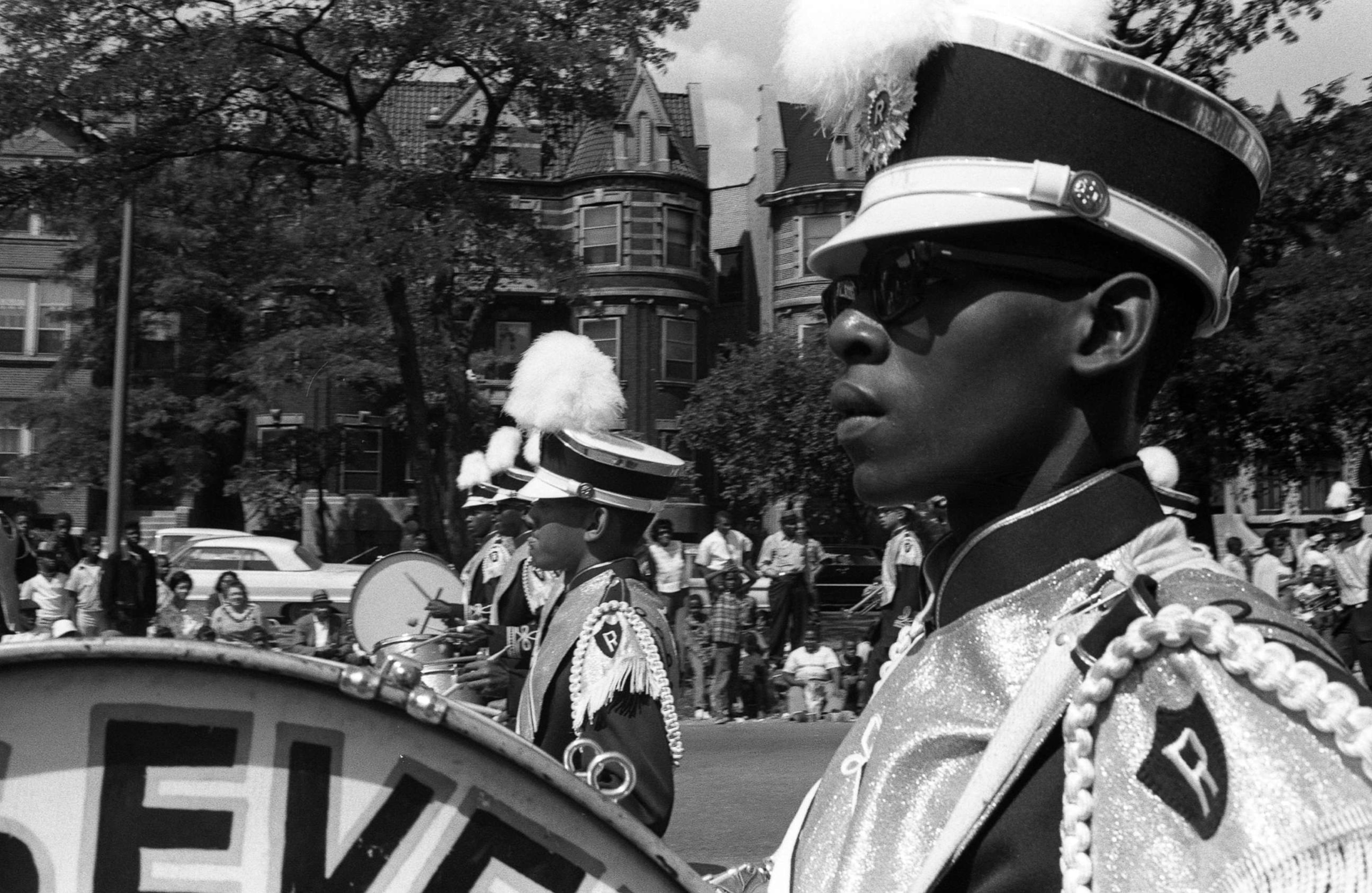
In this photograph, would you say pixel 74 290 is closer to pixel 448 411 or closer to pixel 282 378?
pixel 282 378

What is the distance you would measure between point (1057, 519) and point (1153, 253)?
0.86ft

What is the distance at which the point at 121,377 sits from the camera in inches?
738

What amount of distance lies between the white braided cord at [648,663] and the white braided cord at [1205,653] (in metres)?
2.32

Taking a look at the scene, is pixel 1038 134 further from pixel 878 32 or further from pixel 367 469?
pixel 367 469

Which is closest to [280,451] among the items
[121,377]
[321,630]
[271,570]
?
[271,570]

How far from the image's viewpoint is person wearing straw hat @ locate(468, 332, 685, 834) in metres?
3.47

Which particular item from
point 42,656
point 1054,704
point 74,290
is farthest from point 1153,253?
point 74,290

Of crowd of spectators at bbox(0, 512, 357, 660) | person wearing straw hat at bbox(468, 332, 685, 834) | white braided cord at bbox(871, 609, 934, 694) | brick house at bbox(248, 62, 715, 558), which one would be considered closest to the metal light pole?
crowd of spectators at bbox(0, 512, 357, 660)

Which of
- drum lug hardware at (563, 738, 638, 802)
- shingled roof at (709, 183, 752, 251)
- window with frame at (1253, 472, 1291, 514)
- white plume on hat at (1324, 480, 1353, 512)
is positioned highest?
shingled roof at (709, 183, 752, 251)

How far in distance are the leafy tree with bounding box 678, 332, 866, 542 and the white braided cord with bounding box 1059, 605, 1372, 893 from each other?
32.4 m

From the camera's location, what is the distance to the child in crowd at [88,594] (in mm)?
14711

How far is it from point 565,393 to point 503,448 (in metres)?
3.19

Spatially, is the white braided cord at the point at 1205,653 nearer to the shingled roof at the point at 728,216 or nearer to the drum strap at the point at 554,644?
the drum strap at the point at 554,644

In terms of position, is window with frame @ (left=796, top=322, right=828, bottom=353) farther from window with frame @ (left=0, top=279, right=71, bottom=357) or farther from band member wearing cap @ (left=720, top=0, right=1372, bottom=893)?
band member wearing cap @ (left=720, top=0, right=1372, bottom=893)
